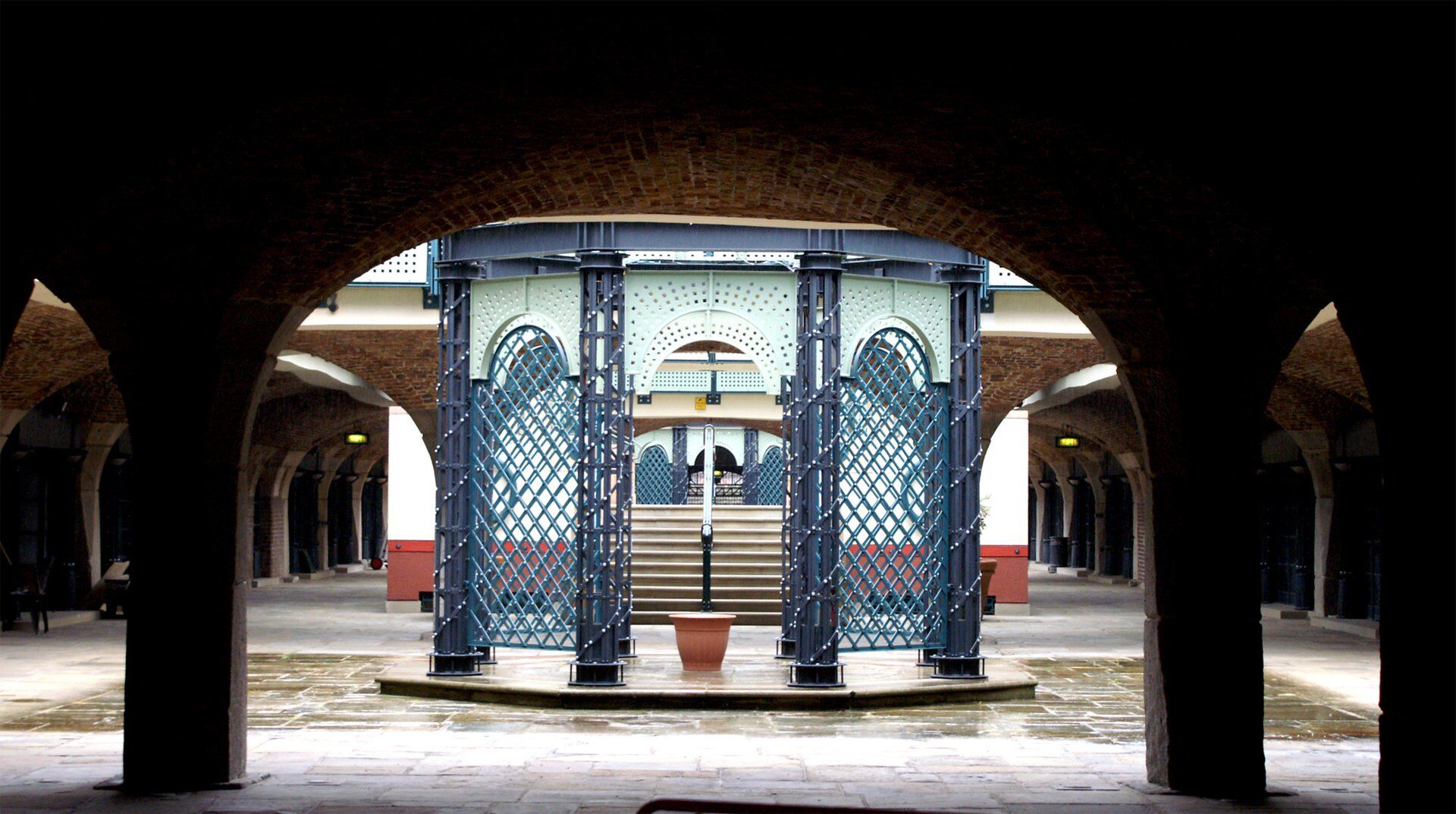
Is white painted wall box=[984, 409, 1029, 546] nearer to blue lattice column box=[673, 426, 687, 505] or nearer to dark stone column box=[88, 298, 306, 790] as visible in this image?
blue lattice column box=[673, 426, 687, 505]

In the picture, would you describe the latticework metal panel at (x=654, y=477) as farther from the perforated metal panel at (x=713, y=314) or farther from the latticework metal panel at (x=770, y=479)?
the perforated metal panel at (x=713, y=314)

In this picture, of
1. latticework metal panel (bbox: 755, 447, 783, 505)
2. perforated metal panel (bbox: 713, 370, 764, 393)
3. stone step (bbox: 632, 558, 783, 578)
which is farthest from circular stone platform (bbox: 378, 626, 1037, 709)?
latticework metal panel (bbox: 755, 447, 783, 505)

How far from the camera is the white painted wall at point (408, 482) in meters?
19.9

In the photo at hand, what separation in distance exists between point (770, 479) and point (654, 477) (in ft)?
10.0

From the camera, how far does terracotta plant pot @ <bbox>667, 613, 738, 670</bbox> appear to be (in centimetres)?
1231

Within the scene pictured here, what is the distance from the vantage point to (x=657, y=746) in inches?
368

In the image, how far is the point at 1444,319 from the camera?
4.74m

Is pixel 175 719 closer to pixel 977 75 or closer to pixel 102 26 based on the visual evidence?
pixel 102 26

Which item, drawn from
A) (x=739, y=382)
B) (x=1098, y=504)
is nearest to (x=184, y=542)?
(x=739, y=382)

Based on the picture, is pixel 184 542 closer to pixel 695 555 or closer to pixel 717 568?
pixel 717 568

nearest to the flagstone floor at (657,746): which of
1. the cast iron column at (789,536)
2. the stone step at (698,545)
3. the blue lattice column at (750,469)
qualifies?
the cast iron column at (789,536)

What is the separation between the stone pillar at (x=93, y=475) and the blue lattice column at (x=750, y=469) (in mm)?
15066

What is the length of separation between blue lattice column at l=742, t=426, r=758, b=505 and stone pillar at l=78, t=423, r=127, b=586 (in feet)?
49.4

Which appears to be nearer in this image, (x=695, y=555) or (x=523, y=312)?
(x=523, y=312)
